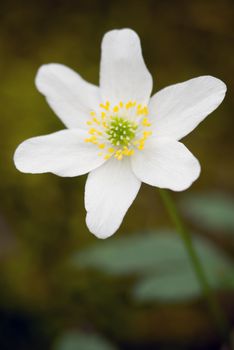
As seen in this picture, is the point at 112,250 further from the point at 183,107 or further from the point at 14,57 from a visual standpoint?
the point at 14,57

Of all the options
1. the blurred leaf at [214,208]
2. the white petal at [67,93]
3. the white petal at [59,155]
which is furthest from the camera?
the blurred leaf at [214,208]

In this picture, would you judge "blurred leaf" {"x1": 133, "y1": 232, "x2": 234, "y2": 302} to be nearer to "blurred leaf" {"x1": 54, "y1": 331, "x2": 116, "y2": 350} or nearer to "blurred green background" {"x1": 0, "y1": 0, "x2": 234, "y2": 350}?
"blurred green background" {"x1": 0, "y1": 0, "x2": 234, "y2": 350}

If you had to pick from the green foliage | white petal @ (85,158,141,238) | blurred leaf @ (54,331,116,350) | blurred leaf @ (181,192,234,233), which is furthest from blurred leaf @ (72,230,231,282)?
white petal @ (85,158,141,238)

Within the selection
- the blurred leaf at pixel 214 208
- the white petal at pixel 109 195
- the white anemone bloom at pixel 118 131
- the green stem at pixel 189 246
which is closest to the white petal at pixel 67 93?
the white anemone bloom at pixel 118 131

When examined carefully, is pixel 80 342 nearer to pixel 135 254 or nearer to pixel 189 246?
pixel 135 254

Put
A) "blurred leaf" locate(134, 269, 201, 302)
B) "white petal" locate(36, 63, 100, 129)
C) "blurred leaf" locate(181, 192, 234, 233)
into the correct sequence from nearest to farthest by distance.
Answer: "white petal" locate(36, 63, 100, 129)
"blurred leaf" locate(134, 269, 201, 302)
"blurred leaf" locate(181, 192, 234, 233)

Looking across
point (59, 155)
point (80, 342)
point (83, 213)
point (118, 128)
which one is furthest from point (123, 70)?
point (83, 213)

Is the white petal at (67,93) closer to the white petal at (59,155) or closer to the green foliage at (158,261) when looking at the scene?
the white petal at (59,155)
